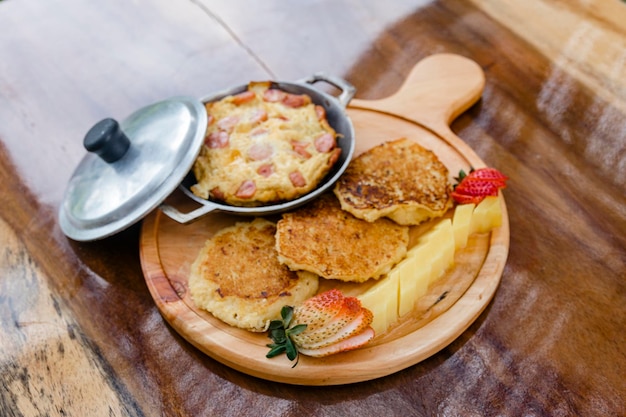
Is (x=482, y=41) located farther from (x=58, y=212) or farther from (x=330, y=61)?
(x=58, y=212)

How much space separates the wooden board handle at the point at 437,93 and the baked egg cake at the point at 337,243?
72 centimetres

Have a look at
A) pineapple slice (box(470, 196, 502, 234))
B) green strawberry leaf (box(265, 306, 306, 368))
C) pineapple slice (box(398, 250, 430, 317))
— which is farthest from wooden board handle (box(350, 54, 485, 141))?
green strawberry leaf (box(265, 306, 306, 368))

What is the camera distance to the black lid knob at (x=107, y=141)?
2113 mm

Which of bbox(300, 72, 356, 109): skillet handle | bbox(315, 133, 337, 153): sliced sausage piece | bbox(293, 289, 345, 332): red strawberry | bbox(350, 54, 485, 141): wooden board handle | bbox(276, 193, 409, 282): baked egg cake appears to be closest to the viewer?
bbox(293, 289, 345, 332): red strawberry

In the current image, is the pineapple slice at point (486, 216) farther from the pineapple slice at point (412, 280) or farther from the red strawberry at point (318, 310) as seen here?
the red strawberry at point (318, 310)

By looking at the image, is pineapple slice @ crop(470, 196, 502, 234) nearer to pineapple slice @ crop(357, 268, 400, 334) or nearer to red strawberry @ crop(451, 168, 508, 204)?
red strawberry @ crop(451, 168, 508, 204)

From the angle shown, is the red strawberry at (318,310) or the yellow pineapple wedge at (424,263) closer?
the red strawberry at (318,310)

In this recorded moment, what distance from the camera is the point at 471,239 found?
2.24m

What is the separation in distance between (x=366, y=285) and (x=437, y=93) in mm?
1223

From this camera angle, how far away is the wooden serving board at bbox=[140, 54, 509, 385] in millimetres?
1872

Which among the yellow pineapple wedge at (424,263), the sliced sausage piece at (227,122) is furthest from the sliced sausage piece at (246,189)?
the yellow pineapple wedge at (424,263)

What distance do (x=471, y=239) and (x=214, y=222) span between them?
1.07 metres

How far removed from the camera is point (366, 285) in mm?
2100

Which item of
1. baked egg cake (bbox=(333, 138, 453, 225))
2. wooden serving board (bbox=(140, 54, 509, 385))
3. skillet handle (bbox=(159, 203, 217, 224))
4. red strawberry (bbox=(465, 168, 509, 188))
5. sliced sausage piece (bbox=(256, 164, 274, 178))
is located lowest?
wooden serving board (bbox=(140, 54, 509, 385))
